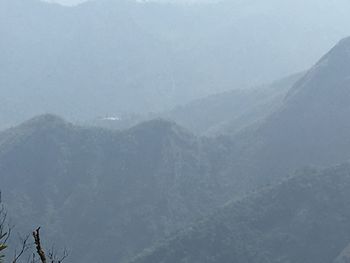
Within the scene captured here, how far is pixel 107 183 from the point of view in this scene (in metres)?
62.5

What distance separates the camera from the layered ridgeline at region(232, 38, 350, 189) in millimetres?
60500

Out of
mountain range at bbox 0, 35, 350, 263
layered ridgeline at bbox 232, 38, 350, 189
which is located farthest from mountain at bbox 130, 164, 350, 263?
layered ridgeline at bbox 232, 38, 350, 189

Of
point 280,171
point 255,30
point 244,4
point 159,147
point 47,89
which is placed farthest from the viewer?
point 244,4

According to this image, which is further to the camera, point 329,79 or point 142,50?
point 142,50

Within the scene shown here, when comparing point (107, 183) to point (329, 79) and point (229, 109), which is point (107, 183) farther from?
point (229, 109)

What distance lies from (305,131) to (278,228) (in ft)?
60.3

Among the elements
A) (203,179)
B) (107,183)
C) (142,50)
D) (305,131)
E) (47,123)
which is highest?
(142,50)

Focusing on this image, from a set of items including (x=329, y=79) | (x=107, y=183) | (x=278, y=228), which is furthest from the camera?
(x=329, y=79)

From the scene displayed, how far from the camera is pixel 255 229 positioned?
4797cm

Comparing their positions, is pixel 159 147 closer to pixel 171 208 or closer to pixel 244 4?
pixel 171 208

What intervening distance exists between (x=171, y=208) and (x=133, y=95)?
7453cm

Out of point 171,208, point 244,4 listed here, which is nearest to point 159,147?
point 171,208

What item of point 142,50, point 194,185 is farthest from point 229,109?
point 142,50

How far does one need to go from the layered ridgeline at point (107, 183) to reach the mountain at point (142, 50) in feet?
172
